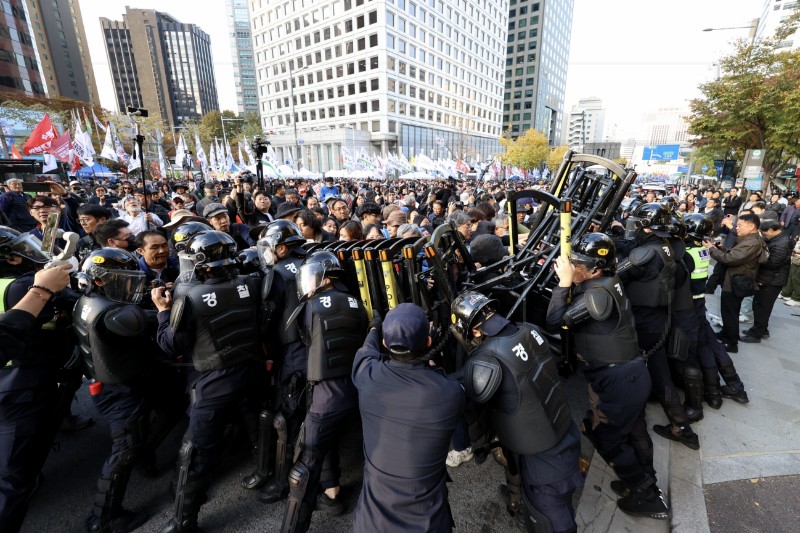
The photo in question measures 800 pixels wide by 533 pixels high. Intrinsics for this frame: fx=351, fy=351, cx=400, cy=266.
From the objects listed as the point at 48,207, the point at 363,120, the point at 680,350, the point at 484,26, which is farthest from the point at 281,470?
the point at 484,26

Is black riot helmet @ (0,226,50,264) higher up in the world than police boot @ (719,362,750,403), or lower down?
higher up

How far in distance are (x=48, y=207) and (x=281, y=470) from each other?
6.15 m

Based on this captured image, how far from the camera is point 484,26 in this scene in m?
66.7

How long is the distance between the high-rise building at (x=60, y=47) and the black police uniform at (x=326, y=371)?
7976 centimetres

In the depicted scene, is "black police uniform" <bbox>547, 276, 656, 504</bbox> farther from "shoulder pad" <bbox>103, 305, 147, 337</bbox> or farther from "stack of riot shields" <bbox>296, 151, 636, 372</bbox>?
"shoulder pad" <bbox>103, 305, 147, 337</bbox>

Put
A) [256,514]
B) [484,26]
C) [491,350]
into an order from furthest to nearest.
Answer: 1. [484,26]
2. [256,514]
3. [491,350]

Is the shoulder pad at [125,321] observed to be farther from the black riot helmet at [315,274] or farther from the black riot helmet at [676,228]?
the black riot helmet at [676,228]

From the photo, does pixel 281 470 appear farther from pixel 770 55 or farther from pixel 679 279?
pixel 770 55

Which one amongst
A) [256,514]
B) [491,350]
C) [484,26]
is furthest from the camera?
[484,26]

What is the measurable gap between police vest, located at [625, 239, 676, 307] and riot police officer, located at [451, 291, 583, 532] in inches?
81.2

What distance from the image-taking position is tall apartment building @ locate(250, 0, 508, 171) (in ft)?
161

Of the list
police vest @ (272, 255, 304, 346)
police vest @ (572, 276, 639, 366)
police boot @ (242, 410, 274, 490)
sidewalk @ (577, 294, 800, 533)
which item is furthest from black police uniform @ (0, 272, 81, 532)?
sidewalk @ (577, 294, 800, 533)

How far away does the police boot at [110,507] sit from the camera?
2.74m

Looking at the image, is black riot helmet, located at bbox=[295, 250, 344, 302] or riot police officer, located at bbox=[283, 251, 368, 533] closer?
riot police officer, located at bbox=[283, 251, 368, 533]
